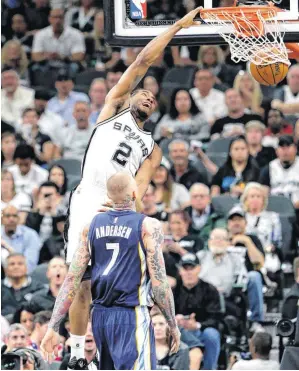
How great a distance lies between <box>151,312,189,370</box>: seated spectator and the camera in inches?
545

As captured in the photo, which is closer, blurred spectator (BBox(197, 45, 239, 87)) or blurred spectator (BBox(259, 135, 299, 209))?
blurred spectator (BBox(259, 135, 299, 209))

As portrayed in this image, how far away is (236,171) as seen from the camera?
59.1 feet

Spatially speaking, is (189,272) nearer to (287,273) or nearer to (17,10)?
(287,273)

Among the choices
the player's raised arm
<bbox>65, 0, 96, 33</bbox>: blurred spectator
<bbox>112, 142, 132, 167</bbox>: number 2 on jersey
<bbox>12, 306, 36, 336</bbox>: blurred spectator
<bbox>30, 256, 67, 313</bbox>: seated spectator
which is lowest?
<bbox>12, 306, 36, 336</bbox>: blurred spectator

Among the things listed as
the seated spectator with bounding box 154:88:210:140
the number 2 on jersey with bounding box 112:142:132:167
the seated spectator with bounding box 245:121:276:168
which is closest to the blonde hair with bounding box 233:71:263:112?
the seated spectator with bounding box 154:88:210:140

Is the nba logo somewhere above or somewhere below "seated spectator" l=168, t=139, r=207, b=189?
above

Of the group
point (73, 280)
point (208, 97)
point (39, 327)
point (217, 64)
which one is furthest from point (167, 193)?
point (73, 280)

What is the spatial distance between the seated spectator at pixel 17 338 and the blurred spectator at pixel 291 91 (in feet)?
20.7

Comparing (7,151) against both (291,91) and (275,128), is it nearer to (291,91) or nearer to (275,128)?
(275,128)

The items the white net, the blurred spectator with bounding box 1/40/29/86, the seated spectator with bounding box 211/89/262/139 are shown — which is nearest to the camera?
the white net

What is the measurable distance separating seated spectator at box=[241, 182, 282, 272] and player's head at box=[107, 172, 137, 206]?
6084 millimetres

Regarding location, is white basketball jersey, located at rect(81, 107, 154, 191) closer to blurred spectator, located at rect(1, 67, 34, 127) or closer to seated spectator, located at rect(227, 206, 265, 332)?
seated spectator, located at rect(227, 206, 265, 332)

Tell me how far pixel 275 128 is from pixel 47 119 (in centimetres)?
360

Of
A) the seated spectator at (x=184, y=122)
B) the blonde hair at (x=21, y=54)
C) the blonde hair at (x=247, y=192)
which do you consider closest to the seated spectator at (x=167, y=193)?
the blonde hair at (x=247, y=192)
